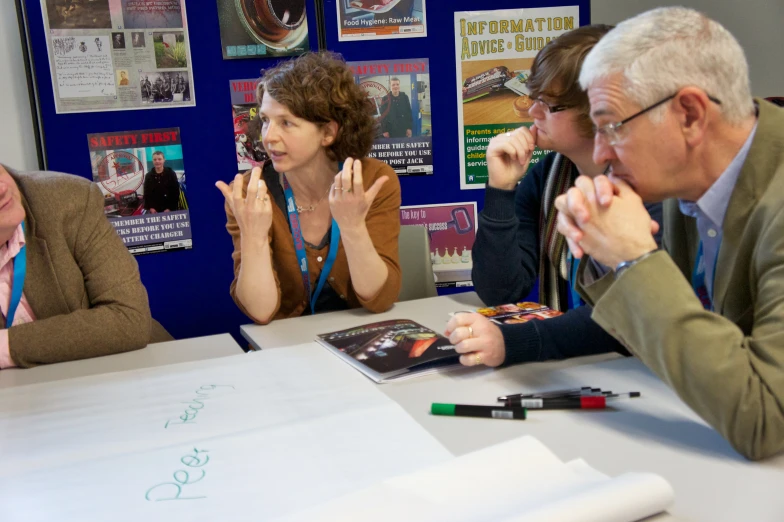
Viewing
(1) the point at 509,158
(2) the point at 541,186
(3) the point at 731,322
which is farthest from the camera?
(2) the point at 541,186

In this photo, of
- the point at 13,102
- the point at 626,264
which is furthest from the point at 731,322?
the point at 13,102

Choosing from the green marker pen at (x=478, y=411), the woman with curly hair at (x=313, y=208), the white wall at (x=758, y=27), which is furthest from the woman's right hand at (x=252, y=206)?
the white wall at (x=758, y=27)

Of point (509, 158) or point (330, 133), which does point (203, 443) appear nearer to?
point (509, 158)

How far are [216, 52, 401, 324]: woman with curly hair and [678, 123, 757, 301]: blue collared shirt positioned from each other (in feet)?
2.82

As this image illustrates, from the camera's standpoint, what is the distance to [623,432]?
0.98 meters

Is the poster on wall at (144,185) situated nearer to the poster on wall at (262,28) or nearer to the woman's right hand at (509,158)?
the poster on wall at (262,28)

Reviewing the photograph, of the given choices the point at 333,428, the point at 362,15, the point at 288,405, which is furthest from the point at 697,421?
the point at 362,15

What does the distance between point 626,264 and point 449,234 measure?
210 centimetres

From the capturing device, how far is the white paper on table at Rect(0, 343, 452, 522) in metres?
0.86

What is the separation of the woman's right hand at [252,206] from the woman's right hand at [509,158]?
2.02 feet

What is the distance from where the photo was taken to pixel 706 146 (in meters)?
1.02

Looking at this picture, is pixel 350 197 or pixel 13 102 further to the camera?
pixel 13 102

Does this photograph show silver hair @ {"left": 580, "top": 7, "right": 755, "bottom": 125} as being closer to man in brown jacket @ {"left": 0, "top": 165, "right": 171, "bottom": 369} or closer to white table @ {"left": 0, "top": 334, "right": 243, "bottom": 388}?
white table @ {"left": 0, "top": 334, "right": 243, "bottom": 388}

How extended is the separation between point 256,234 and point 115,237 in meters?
0.36
